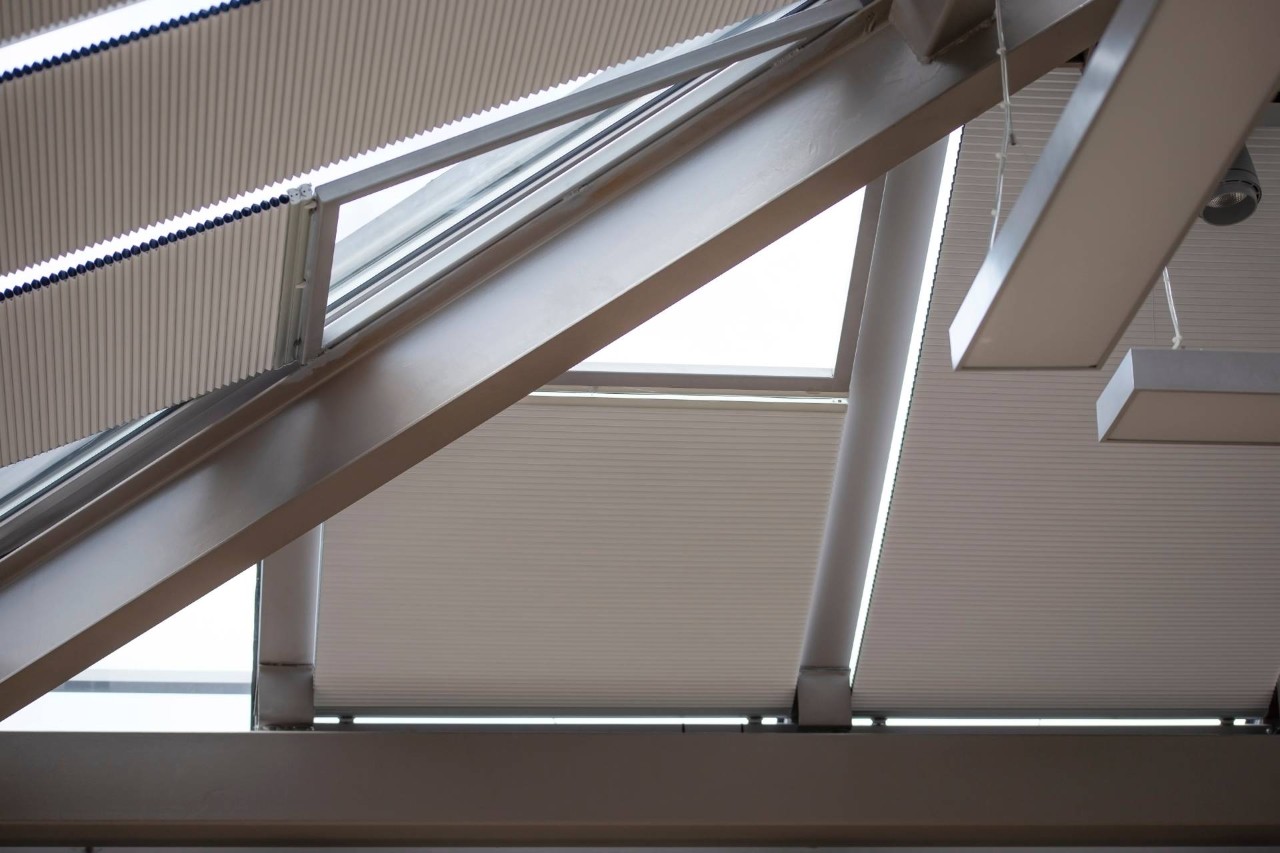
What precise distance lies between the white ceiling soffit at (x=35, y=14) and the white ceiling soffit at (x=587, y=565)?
3182 mm

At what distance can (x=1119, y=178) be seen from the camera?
2.78 meters

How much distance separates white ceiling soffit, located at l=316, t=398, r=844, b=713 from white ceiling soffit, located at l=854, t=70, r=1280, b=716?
609 mm

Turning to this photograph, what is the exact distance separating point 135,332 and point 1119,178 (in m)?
3.14

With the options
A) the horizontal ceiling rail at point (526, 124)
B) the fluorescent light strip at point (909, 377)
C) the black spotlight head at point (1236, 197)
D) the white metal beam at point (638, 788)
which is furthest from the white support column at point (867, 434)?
the horizontal ceiling rail at point (526, 124)

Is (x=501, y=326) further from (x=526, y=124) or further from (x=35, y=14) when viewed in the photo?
(x=35, y=14)

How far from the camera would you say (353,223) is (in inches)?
188

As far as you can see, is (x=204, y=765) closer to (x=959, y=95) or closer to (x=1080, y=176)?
(x=959, y=95)

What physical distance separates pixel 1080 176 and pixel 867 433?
147 inches

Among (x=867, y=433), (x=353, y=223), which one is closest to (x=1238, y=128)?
(x=353, y=223)

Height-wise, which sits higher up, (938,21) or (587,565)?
(938,21)

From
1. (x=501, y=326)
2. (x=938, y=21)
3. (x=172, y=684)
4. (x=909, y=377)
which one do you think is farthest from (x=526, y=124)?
(x=172, y=684)

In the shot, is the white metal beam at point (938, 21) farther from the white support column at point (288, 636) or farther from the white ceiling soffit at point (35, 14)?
Result: the white support column at point (288, 636)

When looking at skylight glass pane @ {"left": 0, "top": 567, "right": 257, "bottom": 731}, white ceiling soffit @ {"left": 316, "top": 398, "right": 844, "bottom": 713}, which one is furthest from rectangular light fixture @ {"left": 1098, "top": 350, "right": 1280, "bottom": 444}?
skylight glass pane @ {"left": 0, "top": 567, "right": 257, "bottom": 731}

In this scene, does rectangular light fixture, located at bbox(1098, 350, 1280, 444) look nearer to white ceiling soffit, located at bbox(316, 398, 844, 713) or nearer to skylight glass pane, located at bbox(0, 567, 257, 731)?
white ceiling soffit, located at bbox(316, 398, 844, 713)
